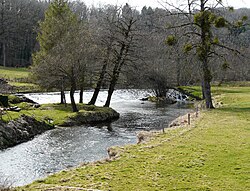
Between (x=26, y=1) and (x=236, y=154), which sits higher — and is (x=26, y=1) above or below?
above

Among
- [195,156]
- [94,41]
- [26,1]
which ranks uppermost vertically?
[26,1]

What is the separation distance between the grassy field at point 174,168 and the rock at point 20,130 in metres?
9.30

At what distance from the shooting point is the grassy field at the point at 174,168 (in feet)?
34.4

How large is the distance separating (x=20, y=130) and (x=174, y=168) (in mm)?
15281

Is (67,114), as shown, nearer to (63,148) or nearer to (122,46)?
(63,148)

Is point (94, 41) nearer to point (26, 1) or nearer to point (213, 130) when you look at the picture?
point (213, 130)

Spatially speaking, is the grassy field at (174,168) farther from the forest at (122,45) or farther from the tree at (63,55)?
the tree at (63,55)

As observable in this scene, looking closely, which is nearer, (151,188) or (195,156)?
(151,188)

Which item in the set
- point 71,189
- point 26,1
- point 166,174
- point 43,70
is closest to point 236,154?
point 166,174

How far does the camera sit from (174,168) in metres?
12.1

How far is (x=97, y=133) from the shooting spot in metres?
26.5

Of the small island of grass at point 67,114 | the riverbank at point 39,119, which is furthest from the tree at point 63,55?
the riverbank at point 39,119

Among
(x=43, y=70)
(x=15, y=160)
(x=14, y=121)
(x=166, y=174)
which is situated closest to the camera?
(x=166, y=174)

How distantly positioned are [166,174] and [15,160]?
10022 millimetres
